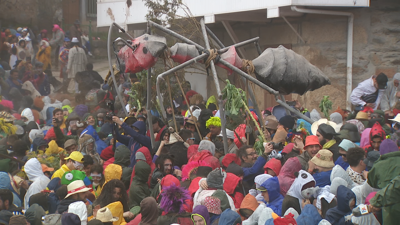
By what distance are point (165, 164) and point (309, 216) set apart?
2.66 meters

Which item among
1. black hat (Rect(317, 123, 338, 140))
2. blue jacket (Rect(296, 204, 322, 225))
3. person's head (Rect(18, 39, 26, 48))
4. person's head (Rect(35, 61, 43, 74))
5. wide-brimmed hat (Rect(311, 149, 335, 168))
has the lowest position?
blue jacket (Rect(296, 204, 322, 225))

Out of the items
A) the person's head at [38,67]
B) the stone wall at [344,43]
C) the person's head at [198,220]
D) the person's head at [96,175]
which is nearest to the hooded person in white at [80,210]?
the person's head at [198,220]

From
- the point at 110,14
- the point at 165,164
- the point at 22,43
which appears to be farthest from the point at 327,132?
the point at 22,43

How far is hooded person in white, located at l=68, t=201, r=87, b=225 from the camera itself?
6371 millimetres

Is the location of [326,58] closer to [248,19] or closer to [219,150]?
[248,19]

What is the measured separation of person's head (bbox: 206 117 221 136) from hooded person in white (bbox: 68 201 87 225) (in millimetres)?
3101

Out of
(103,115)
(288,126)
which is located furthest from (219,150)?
(103,115)

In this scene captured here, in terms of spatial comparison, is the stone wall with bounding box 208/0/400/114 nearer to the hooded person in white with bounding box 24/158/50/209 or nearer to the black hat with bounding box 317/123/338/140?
the black hat with bounding box 317/123/338/140

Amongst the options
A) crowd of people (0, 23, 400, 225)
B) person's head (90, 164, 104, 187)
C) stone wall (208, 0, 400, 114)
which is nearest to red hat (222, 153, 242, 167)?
crowd of people (0, 23, 400, 225)

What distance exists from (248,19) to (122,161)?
7.07m

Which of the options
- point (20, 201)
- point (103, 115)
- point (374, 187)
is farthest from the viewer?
point (103, 115)

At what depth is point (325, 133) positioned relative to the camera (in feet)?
25.5

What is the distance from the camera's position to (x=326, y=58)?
1370 centimetres

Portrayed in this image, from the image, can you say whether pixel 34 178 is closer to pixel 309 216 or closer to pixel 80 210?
pixel 80 210
